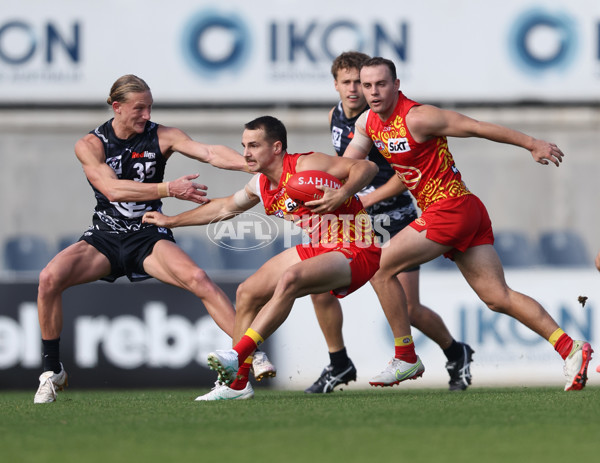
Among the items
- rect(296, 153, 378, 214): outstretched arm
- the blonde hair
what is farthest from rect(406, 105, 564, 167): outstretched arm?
the blonde hair

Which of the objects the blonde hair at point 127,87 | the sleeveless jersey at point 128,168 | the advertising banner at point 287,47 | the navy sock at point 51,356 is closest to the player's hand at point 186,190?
the sleeveless jersey at point 128,168

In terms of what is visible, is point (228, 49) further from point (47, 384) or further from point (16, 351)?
point (47, 384)

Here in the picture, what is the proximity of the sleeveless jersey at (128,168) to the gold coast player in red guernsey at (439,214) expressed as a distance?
1.59 meters

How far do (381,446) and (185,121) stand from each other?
10726mm

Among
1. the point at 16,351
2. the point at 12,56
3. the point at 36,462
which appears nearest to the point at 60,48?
the point at 12,56

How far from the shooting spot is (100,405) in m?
6.30

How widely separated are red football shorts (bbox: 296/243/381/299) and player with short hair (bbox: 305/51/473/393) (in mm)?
900

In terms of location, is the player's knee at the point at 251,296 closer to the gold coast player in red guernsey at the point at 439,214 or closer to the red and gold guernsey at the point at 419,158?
the gold coast player in red guernsey at the point at 439,214

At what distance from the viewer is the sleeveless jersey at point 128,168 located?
6.87m

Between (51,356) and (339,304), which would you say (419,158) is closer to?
(339,304)

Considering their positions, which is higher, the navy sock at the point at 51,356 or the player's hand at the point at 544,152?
the player's hand at the point at 544,152

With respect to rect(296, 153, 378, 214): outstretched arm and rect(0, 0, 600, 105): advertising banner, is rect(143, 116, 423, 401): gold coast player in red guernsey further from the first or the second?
rect(0, 0, 600, 105): advertising banner

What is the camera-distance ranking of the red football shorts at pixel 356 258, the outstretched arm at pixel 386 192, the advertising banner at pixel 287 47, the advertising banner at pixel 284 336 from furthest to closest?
the advertising banner at pixel 287 47
the advertising banner at pixel 284 336
the outstretched arm at pixel 386 192
the red football shorts at pixel 356 258

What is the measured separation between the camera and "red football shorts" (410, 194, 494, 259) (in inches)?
250
